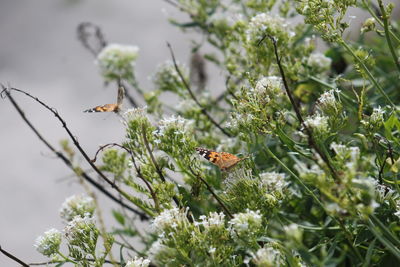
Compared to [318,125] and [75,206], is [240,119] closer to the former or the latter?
[318,125]

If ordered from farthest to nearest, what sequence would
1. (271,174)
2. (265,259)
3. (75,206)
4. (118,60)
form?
(118,60) < (75,206) < (271,174) < (265,259)

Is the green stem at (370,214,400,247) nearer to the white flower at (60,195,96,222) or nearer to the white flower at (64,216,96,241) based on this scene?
the white flower at (64,216,96,241)

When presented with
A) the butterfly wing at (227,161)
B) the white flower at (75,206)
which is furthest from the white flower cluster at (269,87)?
the white flower at (75,206)

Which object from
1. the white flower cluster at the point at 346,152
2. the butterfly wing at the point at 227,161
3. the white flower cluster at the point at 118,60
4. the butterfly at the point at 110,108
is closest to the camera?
the white flower cluster at the point at 346,152

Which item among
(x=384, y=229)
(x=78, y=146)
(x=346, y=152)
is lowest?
(x=384, y=229)

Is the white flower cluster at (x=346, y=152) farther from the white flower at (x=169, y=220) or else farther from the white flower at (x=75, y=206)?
the white flower at (x=75, y=206)

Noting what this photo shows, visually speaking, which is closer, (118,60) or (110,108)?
(110,108)

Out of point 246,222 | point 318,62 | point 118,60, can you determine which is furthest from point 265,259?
point 118,60
